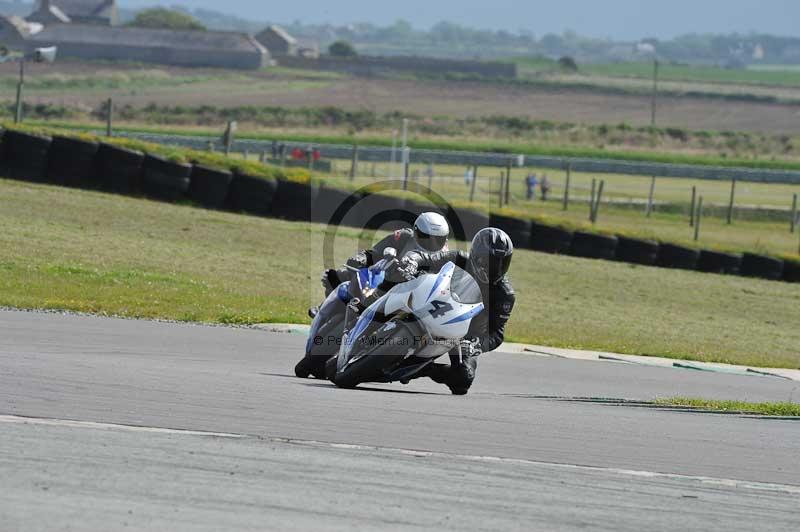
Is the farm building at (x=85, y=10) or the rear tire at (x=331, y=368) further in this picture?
the farm building at (x=85, y=10)

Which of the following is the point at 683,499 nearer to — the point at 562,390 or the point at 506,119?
the point at 562,390

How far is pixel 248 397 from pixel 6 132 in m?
17.8

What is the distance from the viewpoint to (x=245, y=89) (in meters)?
106

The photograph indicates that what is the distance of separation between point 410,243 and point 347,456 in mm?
3518

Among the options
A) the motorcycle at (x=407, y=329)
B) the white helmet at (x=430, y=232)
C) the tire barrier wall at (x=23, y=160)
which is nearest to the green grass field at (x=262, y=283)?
the tire barrier wall at (x=23, y=160)

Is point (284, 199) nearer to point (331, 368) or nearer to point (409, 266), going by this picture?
point (331, 368)

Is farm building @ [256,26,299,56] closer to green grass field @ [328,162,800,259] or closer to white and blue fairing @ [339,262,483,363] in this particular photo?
green grass field @ [328,162,800,259]

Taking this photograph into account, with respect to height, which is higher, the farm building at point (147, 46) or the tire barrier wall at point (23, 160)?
the tire barrier wall at point (23, 160)

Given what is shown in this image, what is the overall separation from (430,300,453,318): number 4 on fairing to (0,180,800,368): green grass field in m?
6.35

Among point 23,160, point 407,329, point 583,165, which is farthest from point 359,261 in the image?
point 583,165

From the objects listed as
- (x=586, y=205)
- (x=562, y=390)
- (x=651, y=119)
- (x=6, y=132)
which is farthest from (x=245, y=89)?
(x=562, y=390)

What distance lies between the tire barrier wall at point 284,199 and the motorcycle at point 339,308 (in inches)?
537

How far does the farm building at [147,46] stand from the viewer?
118 m

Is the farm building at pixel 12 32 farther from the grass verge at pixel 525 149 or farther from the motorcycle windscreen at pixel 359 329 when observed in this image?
the motorcycle windscreen at pixel 359 329
